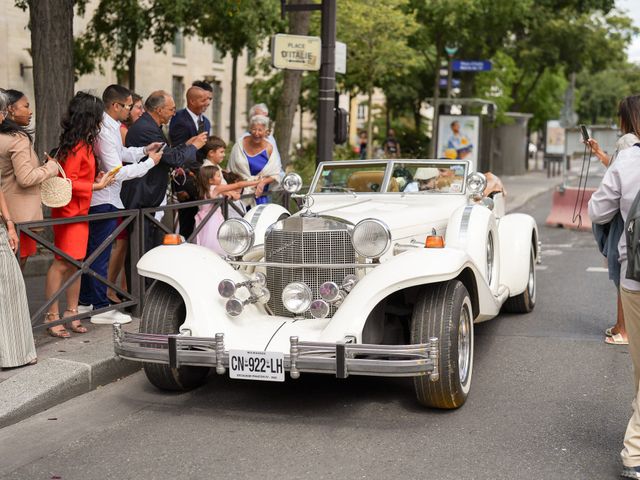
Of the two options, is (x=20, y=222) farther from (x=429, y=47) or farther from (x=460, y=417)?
(x=429, y=47)

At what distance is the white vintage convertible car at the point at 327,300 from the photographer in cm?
541

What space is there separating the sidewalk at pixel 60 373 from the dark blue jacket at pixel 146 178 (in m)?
1.11

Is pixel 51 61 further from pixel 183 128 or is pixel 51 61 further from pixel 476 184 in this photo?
pixel 476 184

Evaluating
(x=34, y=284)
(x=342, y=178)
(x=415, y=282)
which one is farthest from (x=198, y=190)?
(x=415, y=282)

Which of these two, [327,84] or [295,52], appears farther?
[327,84]

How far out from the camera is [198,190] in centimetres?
891

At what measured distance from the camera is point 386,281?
5559 millimetres

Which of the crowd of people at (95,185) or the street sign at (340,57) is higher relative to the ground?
the street sign at (340,57)

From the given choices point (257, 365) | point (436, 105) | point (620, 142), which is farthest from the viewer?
point (436, 105)

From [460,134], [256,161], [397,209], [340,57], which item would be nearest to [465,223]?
[397,209]

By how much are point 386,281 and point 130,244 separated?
300 centimetres

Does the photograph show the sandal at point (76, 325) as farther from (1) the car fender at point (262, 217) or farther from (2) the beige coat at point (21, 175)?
(1) the car fender at point (262, 217)

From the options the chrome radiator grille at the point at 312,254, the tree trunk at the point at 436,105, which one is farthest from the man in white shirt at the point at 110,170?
the tree trunk at the point at 436,105

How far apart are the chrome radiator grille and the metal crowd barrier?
1698 mm
